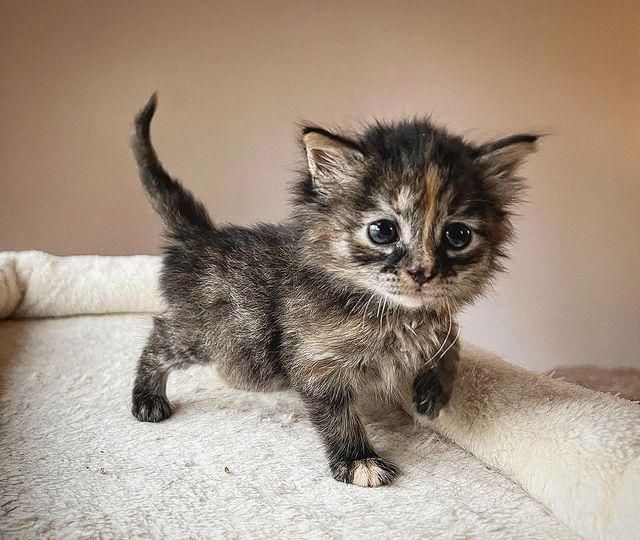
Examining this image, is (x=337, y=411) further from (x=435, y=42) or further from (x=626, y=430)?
(x=435, y=42)

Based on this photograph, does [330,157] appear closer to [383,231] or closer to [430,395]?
[383,231]

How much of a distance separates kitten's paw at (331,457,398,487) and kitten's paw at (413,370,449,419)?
0.18m

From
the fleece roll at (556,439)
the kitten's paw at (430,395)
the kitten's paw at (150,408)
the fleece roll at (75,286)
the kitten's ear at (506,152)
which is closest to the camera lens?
the fleece roll at (556,439)

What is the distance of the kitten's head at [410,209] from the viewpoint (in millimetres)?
1180

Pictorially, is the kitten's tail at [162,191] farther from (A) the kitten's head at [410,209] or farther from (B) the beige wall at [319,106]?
(B) the beige wall at [319,106]

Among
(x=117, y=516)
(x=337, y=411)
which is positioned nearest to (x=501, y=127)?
(x=337, y=411)

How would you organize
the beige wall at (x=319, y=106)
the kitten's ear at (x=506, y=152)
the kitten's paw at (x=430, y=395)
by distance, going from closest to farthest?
the kitten's ear at (x=506, y=152), the kitten's paw at (x=430, y=395), the beige wall at (x=319, y=106)

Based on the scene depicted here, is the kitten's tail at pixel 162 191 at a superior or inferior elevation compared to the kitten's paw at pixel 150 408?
superior

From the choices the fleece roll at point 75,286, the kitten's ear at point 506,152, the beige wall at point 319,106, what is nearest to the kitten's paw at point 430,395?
the kitten's ear at point 506,152

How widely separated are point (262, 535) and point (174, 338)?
0.62m

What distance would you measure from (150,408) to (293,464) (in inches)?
16.0

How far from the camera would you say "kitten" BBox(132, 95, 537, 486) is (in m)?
1.20

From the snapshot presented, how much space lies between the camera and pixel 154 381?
1.57 m

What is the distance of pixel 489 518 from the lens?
112 cm
